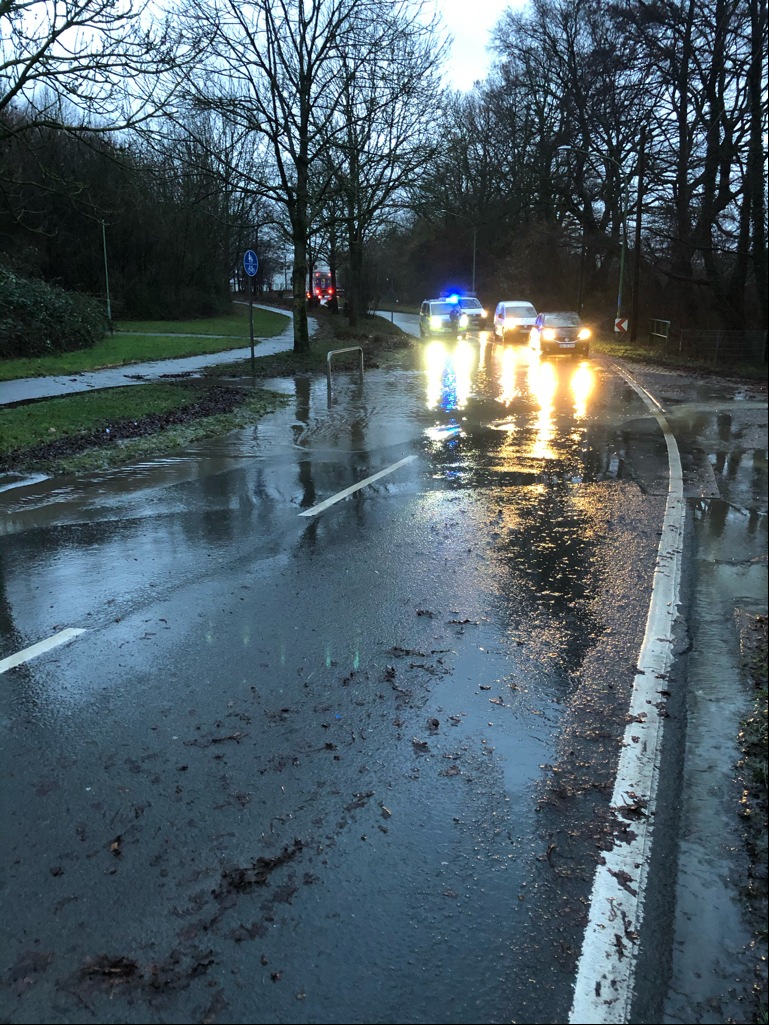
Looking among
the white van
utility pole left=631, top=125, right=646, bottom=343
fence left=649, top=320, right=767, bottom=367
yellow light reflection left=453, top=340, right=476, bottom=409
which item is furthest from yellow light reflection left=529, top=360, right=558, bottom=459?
utility pole left=631, top=125, right=646, bottom=343

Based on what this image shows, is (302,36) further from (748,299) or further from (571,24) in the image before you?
(571,24)

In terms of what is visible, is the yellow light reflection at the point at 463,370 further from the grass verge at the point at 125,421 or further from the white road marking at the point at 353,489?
the white road marking at the point at 353,489

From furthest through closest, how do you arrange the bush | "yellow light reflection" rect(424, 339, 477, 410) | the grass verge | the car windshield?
the car windshield
the bush
"yellow light reflection" rect(424, 339, 477, 410)
the grass verge

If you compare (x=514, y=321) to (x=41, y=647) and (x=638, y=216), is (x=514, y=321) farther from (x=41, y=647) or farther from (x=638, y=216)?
(x=41, y=647)

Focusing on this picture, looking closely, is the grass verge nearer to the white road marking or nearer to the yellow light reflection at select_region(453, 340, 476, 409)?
the white road marking

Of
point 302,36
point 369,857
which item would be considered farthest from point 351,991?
point 302,36

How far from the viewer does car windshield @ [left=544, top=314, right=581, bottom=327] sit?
2886 cm

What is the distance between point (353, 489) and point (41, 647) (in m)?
4.70

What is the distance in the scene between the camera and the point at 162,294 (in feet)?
155

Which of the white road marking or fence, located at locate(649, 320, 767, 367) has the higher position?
fence, located at locate(649, 320, 767, 367)

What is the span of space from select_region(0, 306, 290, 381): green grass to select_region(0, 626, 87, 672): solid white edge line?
15.4 m

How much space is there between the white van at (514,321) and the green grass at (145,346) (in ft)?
34.3

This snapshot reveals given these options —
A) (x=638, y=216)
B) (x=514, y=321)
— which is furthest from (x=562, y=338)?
(x=514, y=321)

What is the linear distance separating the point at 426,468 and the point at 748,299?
90.7 feet
